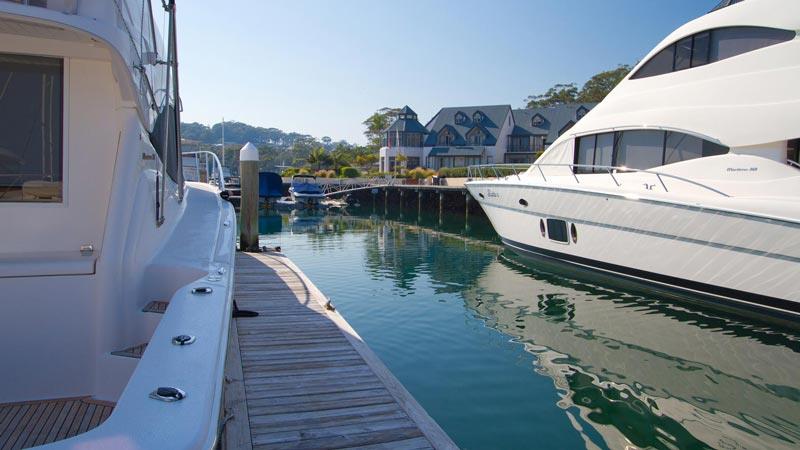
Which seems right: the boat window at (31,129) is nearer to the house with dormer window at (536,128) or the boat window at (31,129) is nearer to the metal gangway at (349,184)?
the metal gangway at (349,184)

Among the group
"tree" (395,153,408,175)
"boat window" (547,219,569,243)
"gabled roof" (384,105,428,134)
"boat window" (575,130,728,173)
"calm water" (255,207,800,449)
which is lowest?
"calm water" (255,207,800,449)

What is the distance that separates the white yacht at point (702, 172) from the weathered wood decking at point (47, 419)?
8561mm

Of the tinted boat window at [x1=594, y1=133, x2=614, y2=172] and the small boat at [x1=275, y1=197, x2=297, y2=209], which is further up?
the tinted boat window at [x1=594, y1=133, x2=614, y2=172]

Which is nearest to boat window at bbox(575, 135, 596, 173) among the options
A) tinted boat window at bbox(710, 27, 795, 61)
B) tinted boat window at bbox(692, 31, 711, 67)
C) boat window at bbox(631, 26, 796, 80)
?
boat window at bbox(631, 26, 796, 80)

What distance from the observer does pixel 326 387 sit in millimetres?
4164

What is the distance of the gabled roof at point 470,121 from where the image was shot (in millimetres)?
53281

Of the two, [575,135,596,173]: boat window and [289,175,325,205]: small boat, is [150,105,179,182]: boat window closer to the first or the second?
[575,135,596,173]: boat window

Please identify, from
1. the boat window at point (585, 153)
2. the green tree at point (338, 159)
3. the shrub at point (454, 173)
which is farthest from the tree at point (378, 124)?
the boat window at point (585, 153)

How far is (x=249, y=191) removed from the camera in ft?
31.0

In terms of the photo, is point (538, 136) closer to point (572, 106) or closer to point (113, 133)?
point (572, 106)

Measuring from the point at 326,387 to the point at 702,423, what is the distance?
3.64 metres

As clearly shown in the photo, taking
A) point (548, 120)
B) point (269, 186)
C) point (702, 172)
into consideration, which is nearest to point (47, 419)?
point (702, 172)

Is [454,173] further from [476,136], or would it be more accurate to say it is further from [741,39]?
[741,39]

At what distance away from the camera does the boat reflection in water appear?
5.07m
